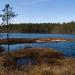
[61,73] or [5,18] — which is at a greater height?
[5,18]

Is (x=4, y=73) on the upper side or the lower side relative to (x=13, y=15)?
lower

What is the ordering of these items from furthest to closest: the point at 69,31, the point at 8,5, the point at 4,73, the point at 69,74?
the point at 69,31 < the point at 8,5 < the point at 69,74 < the point at 4,73

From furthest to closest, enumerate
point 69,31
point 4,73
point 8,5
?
point 69,31 < point 8,5 < point 4,73

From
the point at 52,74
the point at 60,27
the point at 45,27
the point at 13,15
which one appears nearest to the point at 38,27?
the point at 45,27

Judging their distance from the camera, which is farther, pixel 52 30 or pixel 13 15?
pixel 52 30

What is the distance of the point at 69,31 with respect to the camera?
7416 inches

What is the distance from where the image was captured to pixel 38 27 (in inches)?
7835

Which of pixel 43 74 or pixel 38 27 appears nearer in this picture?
pixel 43 74

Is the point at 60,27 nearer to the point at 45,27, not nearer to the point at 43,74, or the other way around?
the point at 45,27

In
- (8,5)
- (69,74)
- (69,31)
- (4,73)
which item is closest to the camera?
(4,73)

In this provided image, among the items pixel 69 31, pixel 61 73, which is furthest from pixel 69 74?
pixel 69 31

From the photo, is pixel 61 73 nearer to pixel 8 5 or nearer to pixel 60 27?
pixel 8 5

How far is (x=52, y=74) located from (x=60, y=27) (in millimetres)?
185975

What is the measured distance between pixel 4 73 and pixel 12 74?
1.10ft
